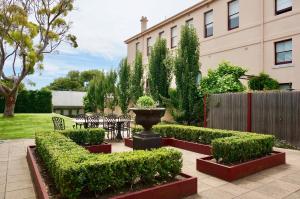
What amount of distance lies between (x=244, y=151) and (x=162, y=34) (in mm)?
20131

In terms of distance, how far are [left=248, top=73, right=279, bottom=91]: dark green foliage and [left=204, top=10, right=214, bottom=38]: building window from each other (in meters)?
6.20

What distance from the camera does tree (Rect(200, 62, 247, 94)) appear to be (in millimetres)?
14969

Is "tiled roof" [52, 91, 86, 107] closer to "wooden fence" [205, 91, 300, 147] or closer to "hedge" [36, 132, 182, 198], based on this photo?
"wooden fence" [205, 91, 300, 147]

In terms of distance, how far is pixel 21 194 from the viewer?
209 inches

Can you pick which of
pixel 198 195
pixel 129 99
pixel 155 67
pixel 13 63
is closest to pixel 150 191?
pixel 198 195

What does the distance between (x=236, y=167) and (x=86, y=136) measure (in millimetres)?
5433

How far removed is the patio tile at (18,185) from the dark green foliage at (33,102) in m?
31.5

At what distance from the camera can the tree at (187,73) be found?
53.0 ft

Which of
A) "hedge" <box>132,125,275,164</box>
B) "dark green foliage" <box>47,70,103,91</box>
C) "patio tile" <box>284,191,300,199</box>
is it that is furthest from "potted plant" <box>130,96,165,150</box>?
"dark green foliage" <box>47,70,103,91</box>

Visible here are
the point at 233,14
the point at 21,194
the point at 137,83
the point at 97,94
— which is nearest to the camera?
the point at 21,194

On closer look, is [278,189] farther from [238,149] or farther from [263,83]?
[263,83]

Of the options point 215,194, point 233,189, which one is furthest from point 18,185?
point 233,189

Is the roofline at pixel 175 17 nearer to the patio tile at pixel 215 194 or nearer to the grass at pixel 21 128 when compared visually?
the grass at pixel 21 128

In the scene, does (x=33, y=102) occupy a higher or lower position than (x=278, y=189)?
higher
